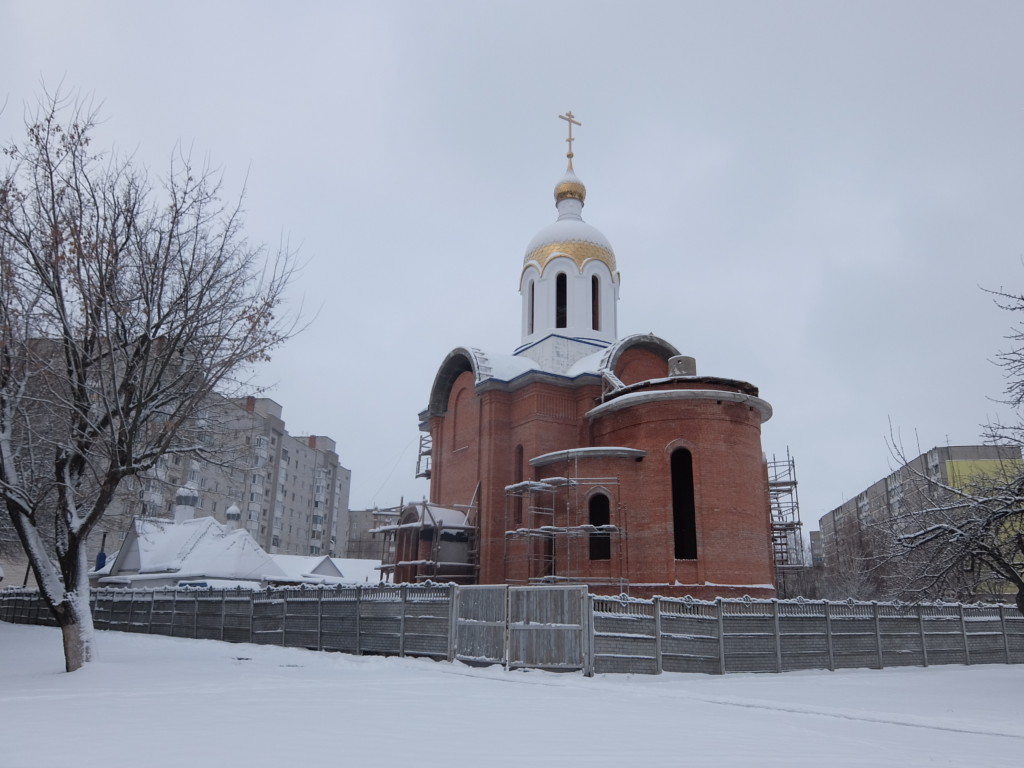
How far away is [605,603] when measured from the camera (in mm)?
12234

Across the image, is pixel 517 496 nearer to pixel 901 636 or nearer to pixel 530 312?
pixel 530 312

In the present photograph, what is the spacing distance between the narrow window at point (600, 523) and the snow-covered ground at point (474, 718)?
784 cm

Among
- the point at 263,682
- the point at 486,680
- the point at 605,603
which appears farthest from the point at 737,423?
the point at 263,682

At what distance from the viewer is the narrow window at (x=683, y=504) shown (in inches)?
815

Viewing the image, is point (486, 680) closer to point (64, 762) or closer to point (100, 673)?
point (100, 673)

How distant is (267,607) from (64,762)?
40.6ft

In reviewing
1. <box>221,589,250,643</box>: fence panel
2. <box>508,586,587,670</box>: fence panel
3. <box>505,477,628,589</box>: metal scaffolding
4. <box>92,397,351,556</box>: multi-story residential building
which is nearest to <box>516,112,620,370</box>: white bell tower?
<box>505,477,628,589</box>: metal scaffolding

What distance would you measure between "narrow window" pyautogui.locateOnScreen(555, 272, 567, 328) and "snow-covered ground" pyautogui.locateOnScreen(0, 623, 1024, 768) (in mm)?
16000

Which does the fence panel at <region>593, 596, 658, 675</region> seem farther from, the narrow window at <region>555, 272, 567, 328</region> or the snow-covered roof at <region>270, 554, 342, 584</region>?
the snow-covered roof at <region>270, 554, 342, 584</region>

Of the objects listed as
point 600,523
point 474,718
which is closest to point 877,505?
point 600,523

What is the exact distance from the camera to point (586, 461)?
20859 millimetres

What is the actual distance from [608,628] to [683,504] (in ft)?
31.3

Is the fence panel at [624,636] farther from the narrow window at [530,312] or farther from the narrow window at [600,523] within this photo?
the narrow window at [530,312]

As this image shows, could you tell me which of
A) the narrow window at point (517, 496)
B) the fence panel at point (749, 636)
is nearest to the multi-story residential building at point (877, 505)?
the narrow window at point (517, 496)
